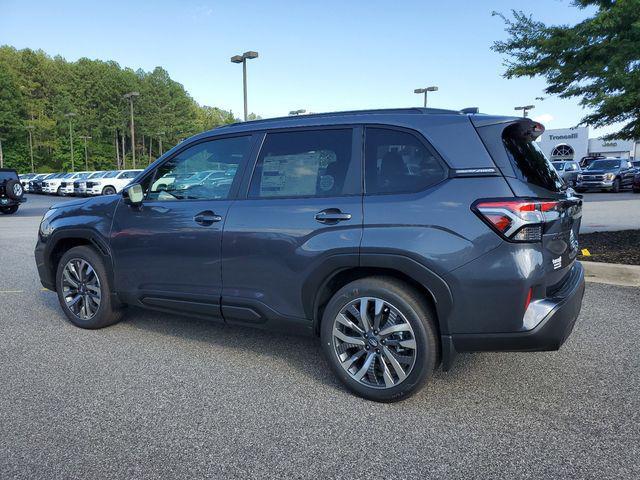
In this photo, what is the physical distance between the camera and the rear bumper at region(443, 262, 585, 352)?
2.88 meters

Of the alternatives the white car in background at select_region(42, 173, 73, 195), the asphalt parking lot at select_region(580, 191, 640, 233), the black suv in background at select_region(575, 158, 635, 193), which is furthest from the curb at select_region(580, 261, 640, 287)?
the white car in background at select_region(42, 173, 73, 195)

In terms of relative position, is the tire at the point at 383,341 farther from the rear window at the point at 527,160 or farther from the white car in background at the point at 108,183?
the white car in background at the point at 108,183

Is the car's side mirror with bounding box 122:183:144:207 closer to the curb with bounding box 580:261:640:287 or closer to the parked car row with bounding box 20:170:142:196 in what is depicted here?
the curb with bounding box 580:261:640:287

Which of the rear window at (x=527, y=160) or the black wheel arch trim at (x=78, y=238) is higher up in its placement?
the rear window at (x=527, y=160)

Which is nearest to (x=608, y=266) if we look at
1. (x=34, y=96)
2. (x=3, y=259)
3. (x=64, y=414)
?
(x=64, y=414)

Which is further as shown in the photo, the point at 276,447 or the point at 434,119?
the point at 434,119

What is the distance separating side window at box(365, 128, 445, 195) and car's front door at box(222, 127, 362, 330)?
9 cm

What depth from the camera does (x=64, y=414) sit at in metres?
3.05

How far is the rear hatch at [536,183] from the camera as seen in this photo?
289cm

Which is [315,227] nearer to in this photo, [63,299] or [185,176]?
[185,176]

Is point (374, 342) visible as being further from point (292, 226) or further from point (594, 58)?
point (594, 58)

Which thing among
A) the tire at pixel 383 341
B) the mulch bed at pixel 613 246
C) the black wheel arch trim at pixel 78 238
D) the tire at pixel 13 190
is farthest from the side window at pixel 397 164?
the tire at pixel 13 190

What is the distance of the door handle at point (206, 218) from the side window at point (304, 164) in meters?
0.33

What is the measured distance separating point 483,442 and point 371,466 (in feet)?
2.14
